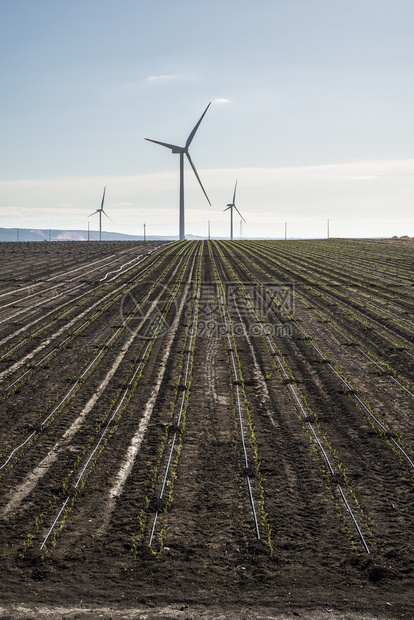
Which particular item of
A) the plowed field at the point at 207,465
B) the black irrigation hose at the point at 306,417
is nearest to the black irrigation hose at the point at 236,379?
the plowed field at the point at 207,465

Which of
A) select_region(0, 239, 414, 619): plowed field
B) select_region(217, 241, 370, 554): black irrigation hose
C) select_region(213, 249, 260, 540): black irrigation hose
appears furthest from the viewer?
select_region(213, 249, 260, 540): black irrigation hose

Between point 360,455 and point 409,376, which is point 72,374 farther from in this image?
point 409,376

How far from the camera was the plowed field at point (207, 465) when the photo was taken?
8570mm

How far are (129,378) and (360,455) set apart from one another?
9128 millimetres

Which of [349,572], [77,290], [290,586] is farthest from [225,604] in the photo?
[77,290]

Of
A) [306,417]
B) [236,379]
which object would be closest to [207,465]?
[306,417]

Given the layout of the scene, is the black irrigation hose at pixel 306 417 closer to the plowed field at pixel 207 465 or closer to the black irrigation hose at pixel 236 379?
the plowed field at pixel 207 465

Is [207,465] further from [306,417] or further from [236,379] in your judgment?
[236,379]

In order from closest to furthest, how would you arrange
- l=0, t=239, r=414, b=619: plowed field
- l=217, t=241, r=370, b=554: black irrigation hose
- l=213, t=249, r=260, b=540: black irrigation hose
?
l=0, t=239, r=414, b=619: plowed field → l=217, t=241, r=370, b=554: black irrigation hose → l=213, t=249, r=260, b=540: black irrigation hose

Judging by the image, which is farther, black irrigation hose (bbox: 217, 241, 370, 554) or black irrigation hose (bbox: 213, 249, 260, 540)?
black irrigation hose (bbox: 213, 249, 260, 540)

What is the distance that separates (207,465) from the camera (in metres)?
12.7

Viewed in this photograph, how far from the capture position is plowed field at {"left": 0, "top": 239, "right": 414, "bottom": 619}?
857 centimetres

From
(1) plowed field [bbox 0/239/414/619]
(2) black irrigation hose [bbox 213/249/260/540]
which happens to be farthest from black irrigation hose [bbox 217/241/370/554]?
(2) black irrigation hose [bbox 213/249/260/540]

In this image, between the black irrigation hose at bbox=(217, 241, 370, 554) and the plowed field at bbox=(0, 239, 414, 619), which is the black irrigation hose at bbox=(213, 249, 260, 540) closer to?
the plowed field at bbox=(0, 239, 414, 619)
